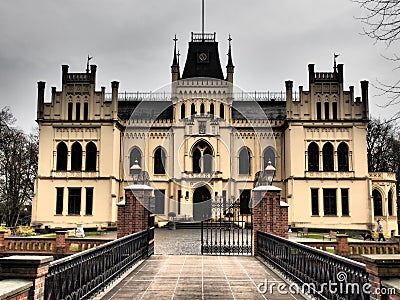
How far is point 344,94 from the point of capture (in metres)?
36.2

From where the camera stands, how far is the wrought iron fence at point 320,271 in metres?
6.05

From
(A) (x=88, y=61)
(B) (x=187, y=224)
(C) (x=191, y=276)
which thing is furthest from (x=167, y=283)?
(A) (x=88, y=61)

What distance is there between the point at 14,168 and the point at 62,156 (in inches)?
188

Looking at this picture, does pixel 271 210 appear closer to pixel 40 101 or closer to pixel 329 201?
pixel 329 201

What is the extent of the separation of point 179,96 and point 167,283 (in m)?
30.3

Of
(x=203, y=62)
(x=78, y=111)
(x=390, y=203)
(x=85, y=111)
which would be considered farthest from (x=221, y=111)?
(x=390, y=203)

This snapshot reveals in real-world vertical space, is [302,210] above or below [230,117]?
below

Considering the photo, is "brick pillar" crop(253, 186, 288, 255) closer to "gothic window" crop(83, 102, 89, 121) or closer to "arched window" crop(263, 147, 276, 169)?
"arched window" crop(263, 147, 276, 169)

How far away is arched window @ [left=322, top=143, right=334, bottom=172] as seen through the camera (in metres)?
36.2

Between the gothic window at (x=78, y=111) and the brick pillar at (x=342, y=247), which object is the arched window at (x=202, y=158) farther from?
the brick pillar at (x=342, y=247)

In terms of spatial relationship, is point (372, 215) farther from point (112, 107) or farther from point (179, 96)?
point (112, 107)

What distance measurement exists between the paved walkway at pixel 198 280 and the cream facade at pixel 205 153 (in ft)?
75.3

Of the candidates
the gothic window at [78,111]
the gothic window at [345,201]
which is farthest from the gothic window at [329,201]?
the gothic window at [78,111]

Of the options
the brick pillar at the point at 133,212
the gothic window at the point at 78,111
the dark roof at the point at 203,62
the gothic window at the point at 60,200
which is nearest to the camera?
the brick pillar at the point at 133,212
